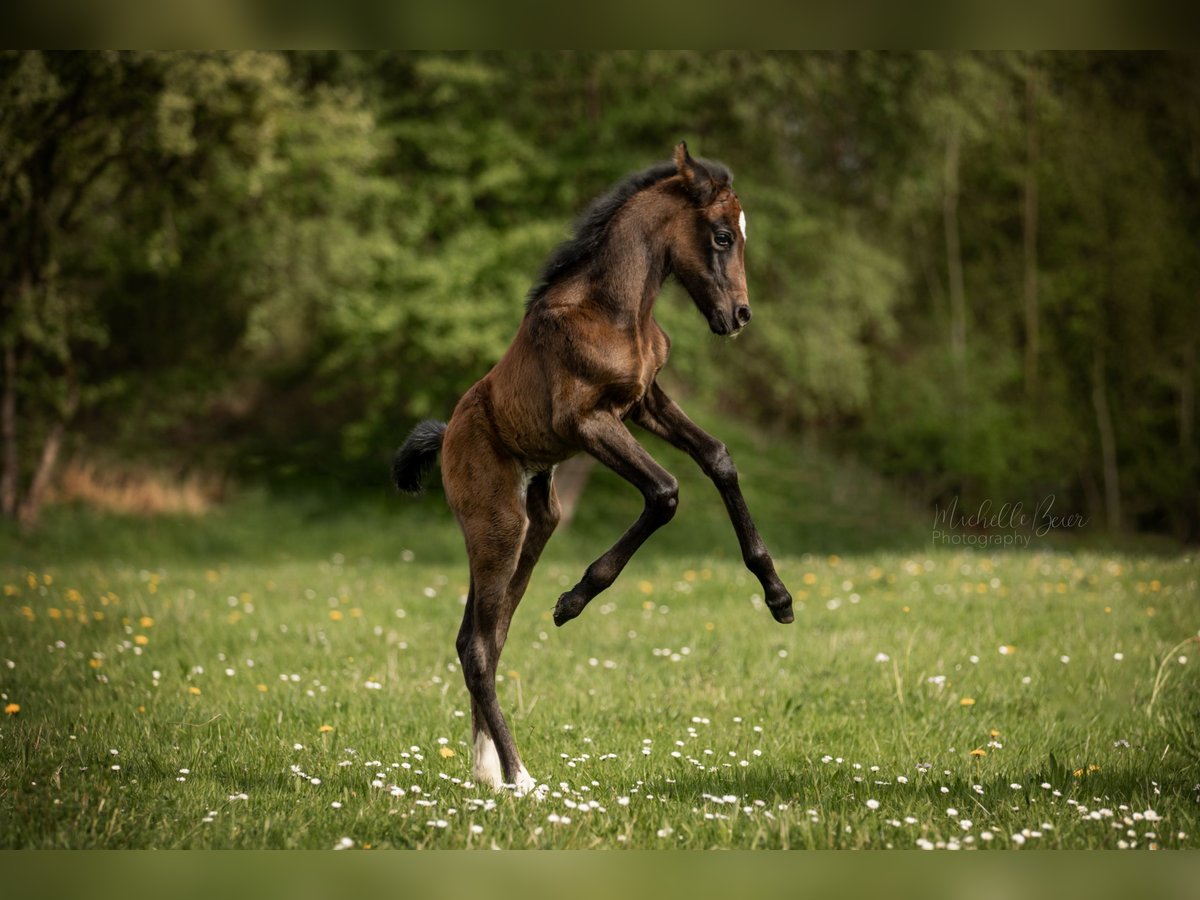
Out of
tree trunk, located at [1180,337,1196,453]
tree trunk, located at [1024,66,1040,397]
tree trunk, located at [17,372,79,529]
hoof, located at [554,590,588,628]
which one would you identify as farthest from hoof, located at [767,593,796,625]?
tree trunk, located at [1024,66,1040,397]

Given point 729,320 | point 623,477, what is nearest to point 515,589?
point 623,477

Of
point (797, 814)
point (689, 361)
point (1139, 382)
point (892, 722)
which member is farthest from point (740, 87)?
point (797, 814)

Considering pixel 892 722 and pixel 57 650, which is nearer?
pixel 892 722

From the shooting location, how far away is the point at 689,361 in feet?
49.9

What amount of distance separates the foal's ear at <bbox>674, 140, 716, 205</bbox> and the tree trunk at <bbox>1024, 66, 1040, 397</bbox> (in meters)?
16.2

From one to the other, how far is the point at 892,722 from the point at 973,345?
15.5m

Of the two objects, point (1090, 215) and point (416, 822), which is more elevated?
point (1090, 215)

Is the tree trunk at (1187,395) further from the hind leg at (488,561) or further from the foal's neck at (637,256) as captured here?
the hind leg at (488,561)

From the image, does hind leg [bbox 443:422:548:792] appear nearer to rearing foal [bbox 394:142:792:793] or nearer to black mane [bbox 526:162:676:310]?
rearing foal [bbox 394:142:792:793]

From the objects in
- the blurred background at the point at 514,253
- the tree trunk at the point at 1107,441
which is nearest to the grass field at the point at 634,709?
the blurred background at the point at 514,253

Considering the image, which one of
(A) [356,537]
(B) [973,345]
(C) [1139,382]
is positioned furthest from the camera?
(B) [973,345]

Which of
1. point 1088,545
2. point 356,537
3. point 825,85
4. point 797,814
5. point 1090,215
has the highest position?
point 825,85

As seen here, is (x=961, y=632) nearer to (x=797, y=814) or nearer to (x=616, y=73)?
(x=797, y=814)

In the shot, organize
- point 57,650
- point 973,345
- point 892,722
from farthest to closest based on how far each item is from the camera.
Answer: point 973,345 → point 57,650 → point 892,722
